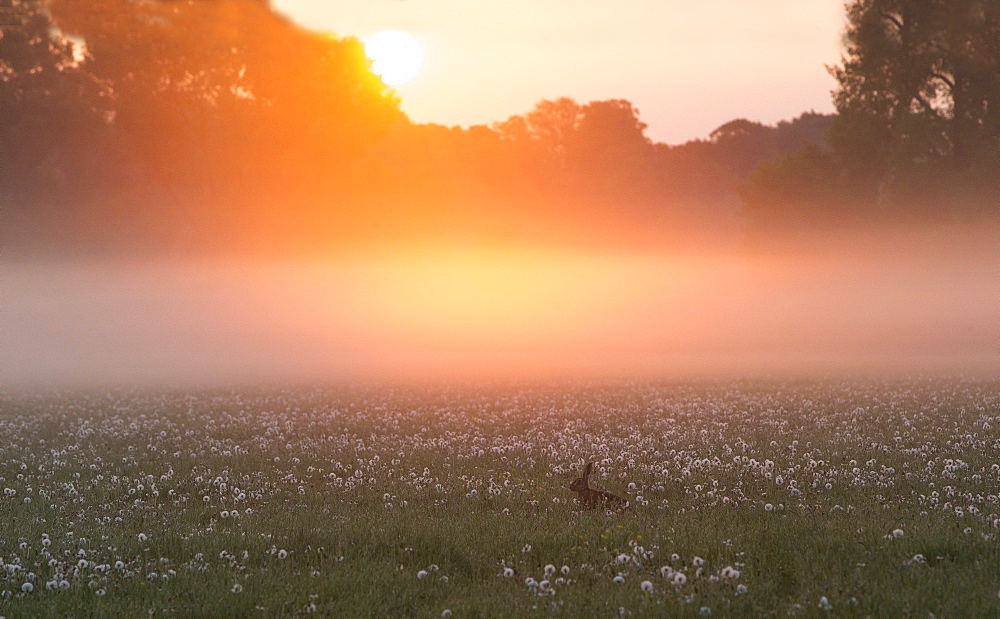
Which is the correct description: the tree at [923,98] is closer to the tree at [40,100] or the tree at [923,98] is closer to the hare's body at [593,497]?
the hare's body at [593,497]

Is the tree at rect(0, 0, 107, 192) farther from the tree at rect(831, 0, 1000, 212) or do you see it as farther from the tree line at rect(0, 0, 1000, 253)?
the tree at rect(831, 0, 1000, 212)

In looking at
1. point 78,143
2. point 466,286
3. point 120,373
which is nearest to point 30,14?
point 78,143

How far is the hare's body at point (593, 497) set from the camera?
11.0 meters

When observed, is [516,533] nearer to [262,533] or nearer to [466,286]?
[262,533]

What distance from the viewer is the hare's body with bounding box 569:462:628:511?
1103 cm

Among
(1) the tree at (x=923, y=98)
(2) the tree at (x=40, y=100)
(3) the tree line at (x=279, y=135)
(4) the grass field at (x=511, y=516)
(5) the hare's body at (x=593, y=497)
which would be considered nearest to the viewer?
(4) the grass field at (x=511, y=516)

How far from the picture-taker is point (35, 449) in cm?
1731

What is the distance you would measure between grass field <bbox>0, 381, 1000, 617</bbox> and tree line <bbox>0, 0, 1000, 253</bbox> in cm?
3168

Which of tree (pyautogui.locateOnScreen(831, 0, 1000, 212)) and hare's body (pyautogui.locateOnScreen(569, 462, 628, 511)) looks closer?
hare's body (pyautogui.locateOnScreen(569, 462, 628, 511))

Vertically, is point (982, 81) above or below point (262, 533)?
above

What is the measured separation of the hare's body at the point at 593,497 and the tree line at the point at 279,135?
3940cm

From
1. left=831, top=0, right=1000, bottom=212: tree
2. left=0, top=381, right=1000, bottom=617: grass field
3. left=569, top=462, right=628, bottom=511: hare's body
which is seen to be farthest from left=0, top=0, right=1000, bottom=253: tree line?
left=569, top=462, right=628, bottom=511: hare's body

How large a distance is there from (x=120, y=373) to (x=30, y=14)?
75.0 ft

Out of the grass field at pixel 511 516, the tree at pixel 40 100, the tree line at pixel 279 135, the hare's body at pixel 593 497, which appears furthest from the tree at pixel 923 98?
the tree at pixel 40 100
